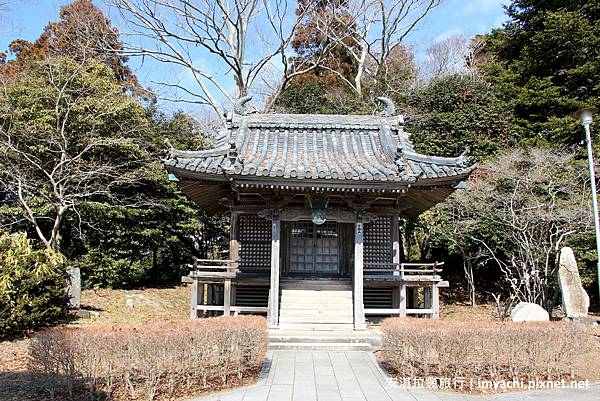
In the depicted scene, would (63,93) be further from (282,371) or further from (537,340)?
(537,340)

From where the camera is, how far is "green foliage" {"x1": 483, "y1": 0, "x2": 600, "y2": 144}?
21.1m

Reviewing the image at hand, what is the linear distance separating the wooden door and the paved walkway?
5130mm

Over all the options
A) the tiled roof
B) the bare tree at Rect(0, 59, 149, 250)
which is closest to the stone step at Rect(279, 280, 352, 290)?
the tiled roof

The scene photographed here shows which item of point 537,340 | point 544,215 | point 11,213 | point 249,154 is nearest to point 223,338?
point 537,340

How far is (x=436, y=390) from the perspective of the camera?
712cm

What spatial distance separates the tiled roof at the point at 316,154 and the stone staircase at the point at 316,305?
12.0ft

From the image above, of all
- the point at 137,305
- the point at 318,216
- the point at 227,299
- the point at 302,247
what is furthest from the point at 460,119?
the point at 137,305

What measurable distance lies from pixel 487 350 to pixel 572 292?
738 centimetres

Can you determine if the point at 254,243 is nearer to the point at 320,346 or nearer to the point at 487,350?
the point at 320,346

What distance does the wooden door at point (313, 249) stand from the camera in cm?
1398

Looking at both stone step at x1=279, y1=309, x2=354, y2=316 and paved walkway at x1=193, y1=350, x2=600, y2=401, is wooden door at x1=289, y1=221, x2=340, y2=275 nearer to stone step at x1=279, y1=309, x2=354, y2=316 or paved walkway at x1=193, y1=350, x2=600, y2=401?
stone step at x1=279, y1=309, x2=354, y2=316

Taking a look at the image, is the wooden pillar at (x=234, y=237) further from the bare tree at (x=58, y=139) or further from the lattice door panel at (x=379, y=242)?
the bare tree at (x=58, y=139)

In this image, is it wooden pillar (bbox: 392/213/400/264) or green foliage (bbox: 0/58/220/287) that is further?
green foliage (bbox: 0/58/220/287)

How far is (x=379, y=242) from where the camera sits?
14.2 m
